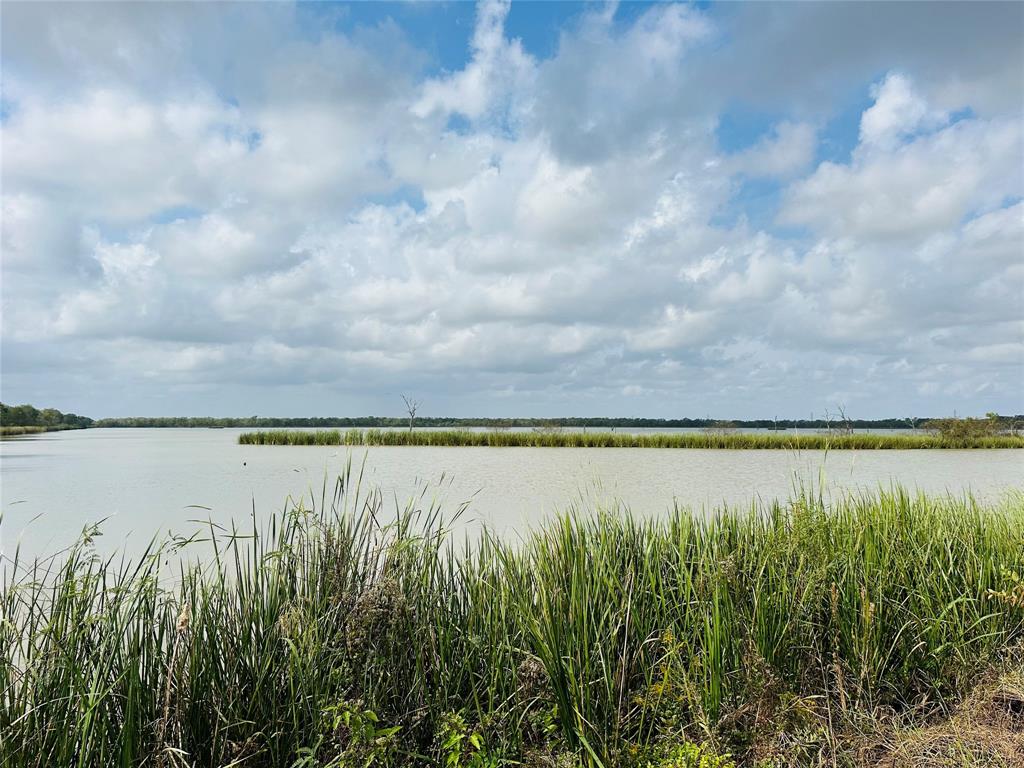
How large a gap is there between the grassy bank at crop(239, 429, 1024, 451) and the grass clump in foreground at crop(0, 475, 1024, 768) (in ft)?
63.6

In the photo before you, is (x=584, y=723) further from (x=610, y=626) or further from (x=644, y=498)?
(x=644, y=498)

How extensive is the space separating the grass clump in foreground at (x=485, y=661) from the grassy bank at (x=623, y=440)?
63.6ft

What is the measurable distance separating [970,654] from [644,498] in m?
5.57

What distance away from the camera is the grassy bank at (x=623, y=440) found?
73.3 feet

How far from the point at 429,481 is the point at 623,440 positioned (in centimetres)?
1889

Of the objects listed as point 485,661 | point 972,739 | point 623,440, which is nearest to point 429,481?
point 485,661

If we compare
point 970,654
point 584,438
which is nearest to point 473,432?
point 584,438

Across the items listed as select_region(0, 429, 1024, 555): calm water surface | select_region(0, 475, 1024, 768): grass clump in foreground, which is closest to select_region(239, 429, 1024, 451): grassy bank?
select_region(0, 429, 1024, 555): calm water surface

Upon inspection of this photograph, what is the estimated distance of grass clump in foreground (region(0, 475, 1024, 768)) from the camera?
2.10 m

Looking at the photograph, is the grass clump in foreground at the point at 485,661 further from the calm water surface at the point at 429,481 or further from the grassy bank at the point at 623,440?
the grassy bank at the point at 623,440

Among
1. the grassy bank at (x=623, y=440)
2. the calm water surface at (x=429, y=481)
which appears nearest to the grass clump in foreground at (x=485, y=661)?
the calm water surface at (x=429, y=481)

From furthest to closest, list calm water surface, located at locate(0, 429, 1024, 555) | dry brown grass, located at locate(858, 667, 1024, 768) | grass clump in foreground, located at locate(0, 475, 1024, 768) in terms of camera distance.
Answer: calm water surface, located at locate(0, 429, 1024, 555)
dry brown grass, located at locate(858, 667, 1024, 768)
grass clump in foreground, located at locate(0, 475, 1024, 768)

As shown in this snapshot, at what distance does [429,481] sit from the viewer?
5.27 meters

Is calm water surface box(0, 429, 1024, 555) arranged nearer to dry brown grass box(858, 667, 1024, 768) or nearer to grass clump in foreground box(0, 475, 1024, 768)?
grass clump in foreground box(0, 475, 1024, 768)
